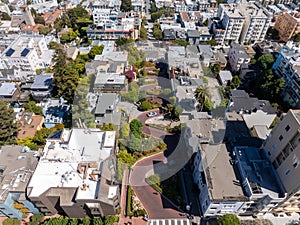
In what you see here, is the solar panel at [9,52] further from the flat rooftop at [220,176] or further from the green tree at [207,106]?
the flat rooftop at [220,176]

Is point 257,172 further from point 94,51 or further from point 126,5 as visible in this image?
point 126,5

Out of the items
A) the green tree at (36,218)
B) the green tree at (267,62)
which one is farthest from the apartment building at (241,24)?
the green tree at (36,218)

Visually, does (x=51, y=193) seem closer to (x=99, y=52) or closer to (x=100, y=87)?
(x=100, y=87)

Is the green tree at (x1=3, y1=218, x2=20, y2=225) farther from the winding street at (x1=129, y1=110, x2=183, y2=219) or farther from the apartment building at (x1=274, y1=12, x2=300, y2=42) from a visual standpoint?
the apartment building at (x1=274, y1=12, x2=300, y2=42)

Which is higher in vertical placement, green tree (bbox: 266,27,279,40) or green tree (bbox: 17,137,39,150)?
green tree (bbox: 266,27,279,40)

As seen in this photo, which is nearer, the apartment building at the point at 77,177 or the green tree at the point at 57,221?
the apartment building at the point at 77,177

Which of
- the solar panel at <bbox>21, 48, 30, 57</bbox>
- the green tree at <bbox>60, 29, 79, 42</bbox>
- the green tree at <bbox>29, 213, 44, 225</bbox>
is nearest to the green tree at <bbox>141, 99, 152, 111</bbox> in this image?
the green tree at <bbox>29, 213, 44, 225</bbox>
